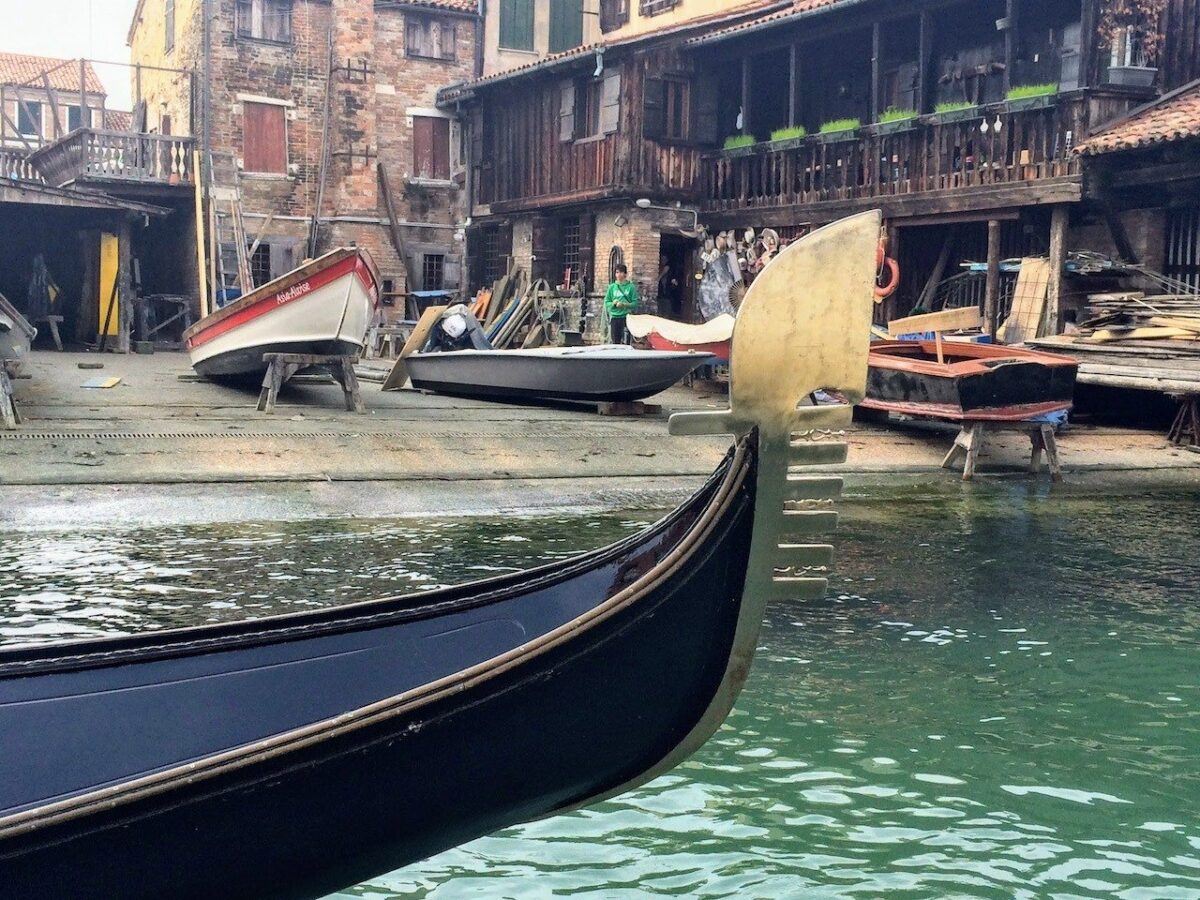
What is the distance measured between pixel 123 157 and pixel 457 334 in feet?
37.5

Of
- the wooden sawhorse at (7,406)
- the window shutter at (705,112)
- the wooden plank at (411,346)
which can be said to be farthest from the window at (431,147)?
the wooden sawhorse at (7,406)

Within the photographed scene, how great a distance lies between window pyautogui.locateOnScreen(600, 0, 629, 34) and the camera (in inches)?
1000

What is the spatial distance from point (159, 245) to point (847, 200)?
14.9 m

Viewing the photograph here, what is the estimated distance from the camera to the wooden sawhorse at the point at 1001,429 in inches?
491

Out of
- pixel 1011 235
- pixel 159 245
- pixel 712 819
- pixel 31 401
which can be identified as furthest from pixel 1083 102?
pixel 159 245

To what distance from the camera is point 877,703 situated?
5691mm

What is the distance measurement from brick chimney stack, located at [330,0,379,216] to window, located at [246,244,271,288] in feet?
5.48

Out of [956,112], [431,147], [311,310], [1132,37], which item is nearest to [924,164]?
[956,112]

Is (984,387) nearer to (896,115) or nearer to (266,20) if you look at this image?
(896,115)

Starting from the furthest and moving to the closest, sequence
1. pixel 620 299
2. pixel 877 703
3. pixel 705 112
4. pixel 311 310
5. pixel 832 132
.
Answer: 1. pixel 705 112
2. pixel 620 299
3. pixel 832 132
4. pixel 311 310
5. pixel 877 703

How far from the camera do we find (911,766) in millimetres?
4992

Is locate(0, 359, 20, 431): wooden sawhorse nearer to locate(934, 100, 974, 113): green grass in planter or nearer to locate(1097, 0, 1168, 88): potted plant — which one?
locate(934, 100, 974, 113): green grass in planter

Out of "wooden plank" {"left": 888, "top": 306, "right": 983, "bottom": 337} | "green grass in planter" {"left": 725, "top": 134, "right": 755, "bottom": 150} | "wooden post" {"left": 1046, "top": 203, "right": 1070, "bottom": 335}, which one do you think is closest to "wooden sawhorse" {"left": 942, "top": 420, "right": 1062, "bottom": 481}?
"wooden plank" {"left": 888, "top": 306, "right": 983, "bottom": 337}

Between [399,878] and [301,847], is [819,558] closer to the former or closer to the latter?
[301,847]
